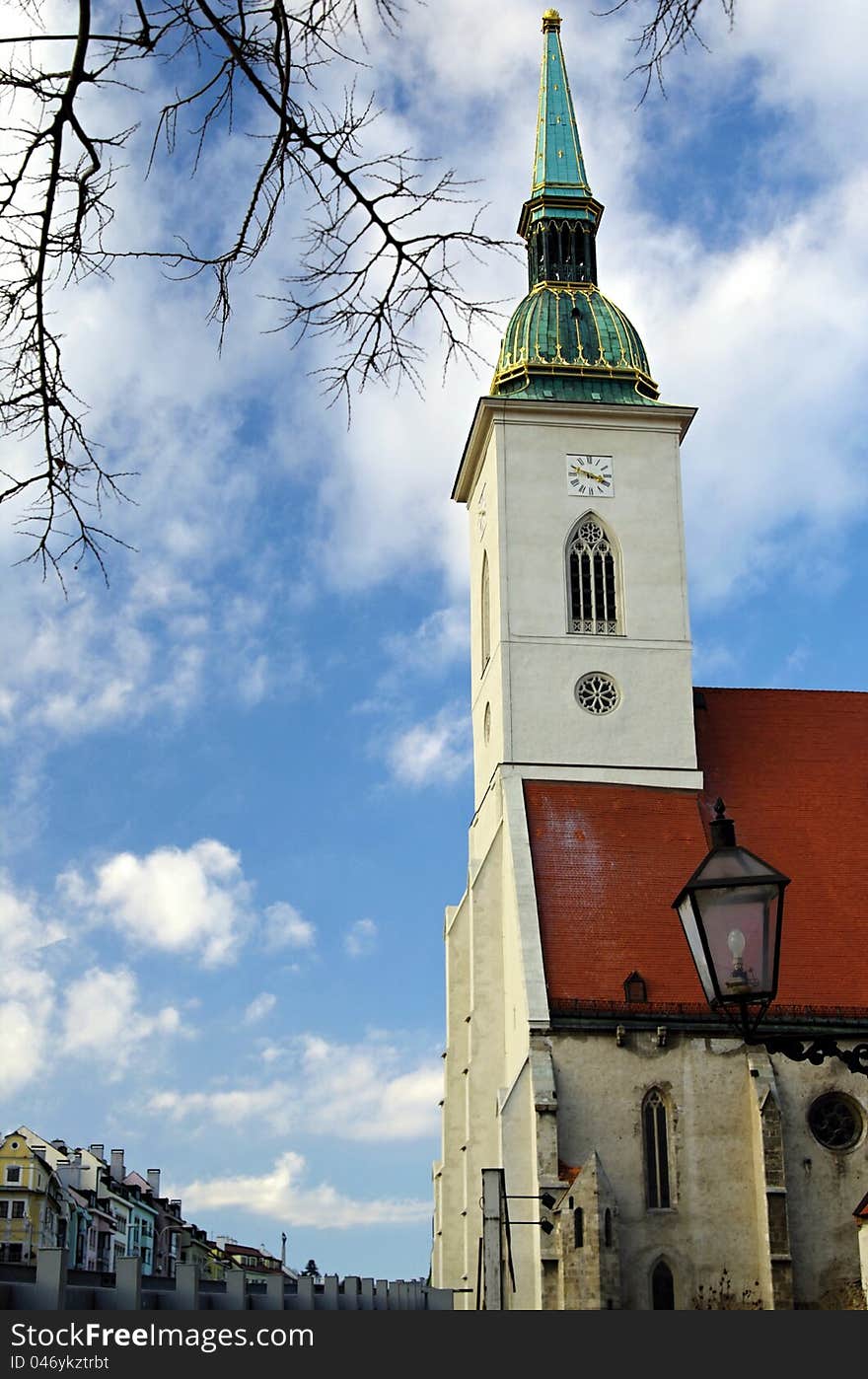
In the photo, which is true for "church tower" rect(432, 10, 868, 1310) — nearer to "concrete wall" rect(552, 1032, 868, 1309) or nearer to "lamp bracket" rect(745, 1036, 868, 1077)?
"concrete wall" rect(552, 1032, 868, 1309)

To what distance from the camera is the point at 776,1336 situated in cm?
1188

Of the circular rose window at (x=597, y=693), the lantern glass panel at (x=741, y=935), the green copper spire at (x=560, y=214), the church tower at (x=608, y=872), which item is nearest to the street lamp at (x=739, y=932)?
the lantern glass panel at (x=741, y=935)

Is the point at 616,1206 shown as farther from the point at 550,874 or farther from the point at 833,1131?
the point at 550,874

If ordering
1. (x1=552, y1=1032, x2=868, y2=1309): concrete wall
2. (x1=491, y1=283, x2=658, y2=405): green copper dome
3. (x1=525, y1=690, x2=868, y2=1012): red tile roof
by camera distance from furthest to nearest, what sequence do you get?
(x1=491, y1=283, x2=658, y2=405): green copper dome → (x1=525, y1=690, x2=868, y2=1012): red tile roof → (x1=552, y1=1032, x2=868, y2=1309): concrete wall

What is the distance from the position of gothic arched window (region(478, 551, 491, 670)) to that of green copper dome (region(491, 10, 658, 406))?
3905 millimetres

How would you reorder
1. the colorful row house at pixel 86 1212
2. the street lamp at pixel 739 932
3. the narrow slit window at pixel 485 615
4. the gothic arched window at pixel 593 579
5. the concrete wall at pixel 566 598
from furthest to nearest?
the colorful row house at pixel 86 1212 < the narrow slit window at pixel 485 615 < the gothic arched window at pixel 593 579 < the concrete wall at pixel 566 598 < the street lamp at pixel 739 932

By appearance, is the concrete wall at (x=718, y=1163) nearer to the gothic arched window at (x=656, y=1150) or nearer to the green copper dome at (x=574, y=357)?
the gothic arched window at (x=656, y=1150)

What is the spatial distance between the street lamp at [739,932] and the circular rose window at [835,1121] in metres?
23.2

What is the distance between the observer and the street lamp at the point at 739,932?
20.8 ft

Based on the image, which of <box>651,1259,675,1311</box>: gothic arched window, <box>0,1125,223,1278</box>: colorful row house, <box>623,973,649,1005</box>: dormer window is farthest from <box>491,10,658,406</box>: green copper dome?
<box>0,1125,223,1278</box>: colorful row house

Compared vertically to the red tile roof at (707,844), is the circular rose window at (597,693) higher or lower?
higher

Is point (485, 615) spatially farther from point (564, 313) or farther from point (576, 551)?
point (564, 313)

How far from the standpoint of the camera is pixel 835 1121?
28.6 meters

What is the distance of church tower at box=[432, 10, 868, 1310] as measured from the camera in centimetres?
2742
